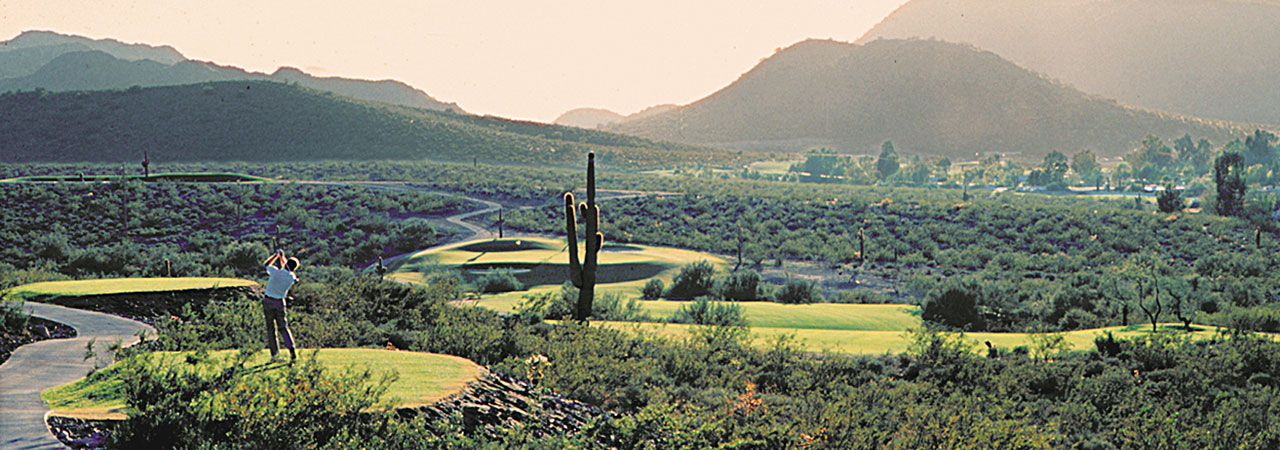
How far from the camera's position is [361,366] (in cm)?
1063

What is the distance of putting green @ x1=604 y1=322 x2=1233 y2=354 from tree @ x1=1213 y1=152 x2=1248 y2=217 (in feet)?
197

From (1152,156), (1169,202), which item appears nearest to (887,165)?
(1152,156)

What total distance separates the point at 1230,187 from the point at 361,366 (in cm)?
8361

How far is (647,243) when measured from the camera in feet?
180

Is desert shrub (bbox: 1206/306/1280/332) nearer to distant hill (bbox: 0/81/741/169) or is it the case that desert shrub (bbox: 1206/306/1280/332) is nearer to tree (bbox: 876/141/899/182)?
distant hill (bbox: 0/81/741/169)

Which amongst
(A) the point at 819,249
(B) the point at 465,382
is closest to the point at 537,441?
(B) the point at 465,382

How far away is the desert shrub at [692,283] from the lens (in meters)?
35.3

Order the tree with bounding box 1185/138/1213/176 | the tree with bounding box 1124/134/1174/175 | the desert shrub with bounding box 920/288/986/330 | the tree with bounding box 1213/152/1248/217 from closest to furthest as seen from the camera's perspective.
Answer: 1. the desert shrub with bounding box 920/288/986/330
2. the tree with bounding box 1213/152/1248/217
3. the tree with bounding box 1185/138/1213/176
4. the tree with bounding box 1124/134/1174/175

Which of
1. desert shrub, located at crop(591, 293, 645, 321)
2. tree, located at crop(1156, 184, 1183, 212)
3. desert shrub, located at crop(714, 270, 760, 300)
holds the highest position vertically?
tree, located at crop(1156, 184, 1183, 212)

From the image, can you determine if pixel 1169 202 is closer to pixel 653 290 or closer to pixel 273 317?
pixel 653 290

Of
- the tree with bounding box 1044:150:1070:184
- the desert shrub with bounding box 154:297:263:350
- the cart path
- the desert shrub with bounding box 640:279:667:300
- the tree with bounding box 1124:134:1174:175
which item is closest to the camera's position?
the desert shrub with bounding box 154:297:263:350

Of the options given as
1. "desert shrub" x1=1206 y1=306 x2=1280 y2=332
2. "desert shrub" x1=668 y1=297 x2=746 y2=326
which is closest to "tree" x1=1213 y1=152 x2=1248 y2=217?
"desert shrub" x1=1206 y1=306 x2=1280 y2=332

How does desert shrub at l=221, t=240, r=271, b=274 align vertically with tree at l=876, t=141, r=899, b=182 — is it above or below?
below

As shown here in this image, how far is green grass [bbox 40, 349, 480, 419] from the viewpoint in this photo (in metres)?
8.73
